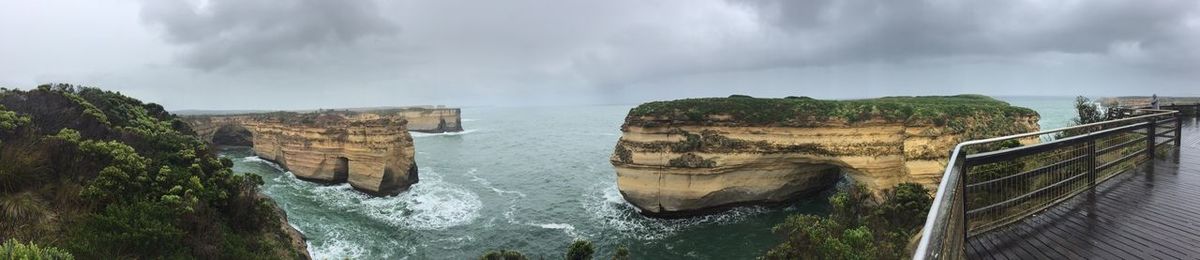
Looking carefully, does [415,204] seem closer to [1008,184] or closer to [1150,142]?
[1008,184]

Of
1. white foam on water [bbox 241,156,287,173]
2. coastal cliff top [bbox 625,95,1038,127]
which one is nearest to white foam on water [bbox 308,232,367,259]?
coastal cliff top [bbox 625,95,1038,127]

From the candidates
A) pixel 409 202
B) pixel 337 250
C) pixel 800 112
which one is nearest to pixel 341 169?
pixel 409 202

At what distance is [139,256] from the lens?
8.69 metres

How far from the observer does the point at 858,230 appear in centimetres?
1073

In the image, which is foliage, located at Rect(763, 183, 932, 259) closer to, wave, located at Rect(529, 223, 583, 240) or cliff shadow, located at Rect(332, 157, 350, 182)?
wave, located at Rect(529, 223, 583, 240)

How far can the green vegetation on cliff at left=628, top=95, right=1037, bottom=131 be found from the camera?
20266mm

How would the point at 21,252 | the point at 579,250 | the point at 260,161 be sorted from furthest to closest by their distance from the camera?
the point at 260,161 → the point at 579,250 → the point at 21,252

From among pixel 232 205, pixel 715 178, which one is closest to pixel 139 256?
pixel 232 205

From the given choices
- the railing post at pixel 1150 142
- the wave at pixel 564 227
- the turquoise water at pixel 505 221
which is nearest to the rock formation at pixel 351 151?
the turquoise water at pixel 505 221

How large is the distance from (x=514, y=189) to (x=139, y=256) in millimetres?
22820

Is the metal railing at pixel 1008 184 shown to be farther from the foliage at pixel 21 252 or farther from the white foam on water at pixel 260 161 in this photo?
the white foam on water at pixel 260 161

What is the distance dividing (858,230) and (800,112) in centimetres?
1165

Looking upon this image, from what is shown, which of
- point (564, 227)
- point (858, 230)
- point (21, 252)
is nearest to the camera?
point (21, 252)

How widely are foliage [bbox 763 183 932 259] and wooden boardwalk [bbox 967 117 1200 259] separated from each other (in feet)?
12.9
